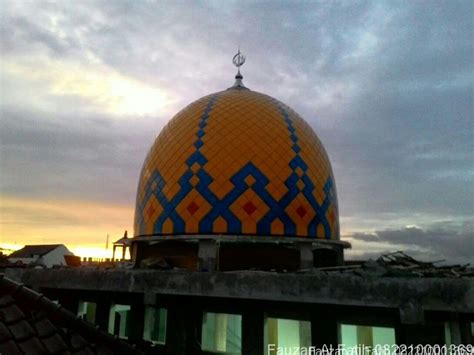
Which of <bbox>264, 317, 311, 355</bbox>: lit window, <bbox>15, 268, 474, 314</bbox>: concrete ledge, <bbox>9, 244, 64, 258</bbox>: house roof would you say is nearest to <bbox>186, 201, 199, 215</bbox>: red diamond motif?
<bbox>15, 268, 474, 314</bbox>: concrete ledge

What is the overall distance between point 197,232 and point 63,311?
27.6ft

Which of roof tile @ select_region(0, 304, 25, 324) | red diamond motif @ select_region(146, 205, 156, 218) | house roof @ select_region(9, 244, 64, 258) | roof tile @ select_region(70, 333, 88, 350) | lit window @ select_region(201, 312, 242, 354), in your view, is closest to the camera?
roof tile @ select_region(0, 304, 25, 324)

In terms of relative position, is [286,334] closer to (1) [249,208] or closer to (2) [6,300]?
(1) [249,208]

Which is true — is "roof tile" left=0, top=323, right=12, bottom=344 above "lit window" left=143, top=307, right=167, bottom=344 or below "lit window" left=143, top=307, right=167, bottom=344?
above

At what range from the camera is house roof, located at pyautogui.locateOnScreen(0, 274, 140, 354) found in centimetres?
146

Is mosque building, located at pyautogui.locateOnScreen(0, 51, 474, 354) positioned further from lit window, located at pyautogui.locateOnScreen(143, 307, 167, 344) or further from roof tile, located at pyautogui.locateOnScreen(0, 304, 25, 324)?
roof tile, located at pyautogui.locateOnScreen(0, 304, 25, 324)

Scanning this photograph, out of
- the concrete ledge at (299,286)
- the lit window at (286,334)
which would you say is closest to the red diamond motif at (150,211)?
the concrete ledge at (299,286)

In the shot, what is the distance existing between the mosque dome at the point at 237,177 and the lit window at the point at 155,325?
2.48m

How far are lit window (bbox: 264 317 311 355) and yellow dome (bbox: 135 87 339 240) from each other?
3395 mm

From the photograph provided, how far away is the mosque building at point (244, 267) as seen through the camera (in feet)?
18.2

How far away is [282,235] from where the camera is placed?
9969 mm

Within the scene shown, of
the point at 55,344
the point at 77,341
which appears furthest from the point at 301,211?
the point at 55,344

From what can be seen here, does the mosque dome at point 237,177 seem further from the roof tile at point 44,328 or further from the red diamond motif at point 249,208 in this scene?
the roof tile at point 44,328

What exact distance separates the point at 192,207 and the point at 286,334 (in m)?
4.78
